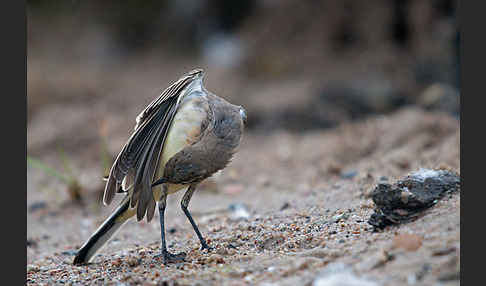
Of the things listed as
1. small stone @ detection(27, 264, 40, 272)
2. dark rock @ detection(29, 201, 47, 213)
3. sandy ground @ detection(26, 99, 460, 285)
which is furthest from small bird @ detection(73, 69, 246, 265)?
dark rock @ detection(29, 201, 47, 213)

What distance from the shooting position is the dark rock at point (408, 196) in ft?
12.0

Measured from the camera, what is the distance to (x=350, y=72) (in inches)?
455

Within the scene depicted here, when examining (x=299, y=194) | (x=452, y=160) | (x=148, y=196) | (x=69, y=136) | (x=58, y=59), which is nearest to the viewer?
(x=148, y=196)

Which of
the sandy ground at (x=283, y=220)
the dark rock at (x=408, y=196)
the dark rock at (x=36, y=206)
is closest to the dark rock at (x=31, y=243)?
the sandy ground at (x=283, y=220)

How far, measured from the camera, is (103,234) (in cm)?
467

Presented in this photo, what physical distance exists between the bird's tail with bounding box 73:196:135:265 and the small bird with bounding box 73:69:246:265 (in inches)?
7.7

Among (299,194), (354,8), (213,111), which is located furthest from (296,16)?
(213,111)

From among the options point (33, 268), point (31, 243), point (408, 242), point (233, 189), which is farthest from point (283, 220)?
point (31, 243)

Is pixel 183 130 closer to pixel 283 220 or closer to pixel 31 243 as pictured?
pixel 283 220

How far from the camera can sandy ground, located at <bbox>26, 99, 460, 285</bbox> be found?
128 inches

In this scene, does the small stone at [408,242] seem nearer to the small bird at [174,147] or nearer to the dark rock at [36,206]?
the small bird at [174,147]

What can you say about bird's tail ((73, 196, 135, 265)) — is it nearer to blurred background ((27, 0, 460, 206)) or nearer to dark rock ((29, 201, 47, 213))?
dark rock ((29, 201, 47, 213))

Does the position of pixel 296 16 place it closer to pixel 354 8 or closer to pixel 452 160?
pixel 354 8

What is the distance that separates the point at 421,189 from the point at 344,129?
508 cm
